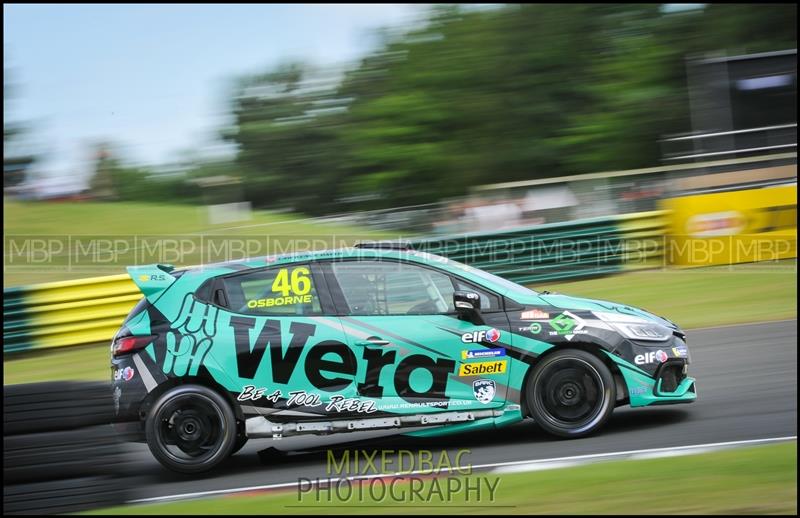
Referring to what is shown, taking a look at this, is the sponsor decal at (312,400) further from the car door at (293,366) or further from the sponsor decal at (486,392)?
the sponsor decal at (486,392)

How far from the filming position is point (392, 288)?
6.52 metres

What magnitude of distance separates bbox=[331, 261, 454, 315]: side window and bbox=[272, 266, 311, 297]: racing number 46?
0.22 metres

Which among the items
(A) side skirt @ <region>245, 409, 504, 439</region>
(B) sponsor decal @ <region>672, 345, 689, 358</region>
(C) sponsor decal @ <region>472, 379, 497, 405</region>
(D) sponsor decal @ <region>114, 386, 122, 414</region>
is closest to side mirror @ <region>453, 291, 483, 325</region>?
(C) sponsor decal @ <region>472, 379, 497, 405</region>

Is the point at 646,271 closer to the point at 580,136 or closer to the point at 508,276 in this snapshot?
the point at 508,276

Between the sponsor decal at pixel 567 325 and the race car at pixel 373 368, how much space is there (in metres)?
0.01

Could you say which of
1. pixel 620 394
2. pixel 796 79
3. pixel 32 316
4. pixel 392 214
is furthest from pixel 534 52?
pixel 620 394

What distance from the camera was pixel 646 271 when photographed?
14.3 m

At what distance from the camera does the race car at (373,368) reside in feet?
20.8

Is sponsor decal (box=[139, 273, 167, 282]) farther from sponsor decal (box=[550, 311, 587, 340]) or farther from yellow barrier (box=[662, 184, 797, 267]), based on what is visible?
yellow barrier (box=[662, 184, 797, 267])

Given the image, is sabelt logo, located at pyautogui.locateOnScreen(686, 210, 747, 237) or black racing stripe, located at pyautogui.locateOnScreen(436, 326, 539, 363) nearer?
black racing stripe, located at pyautogui.locateOnScreen(436, 326, 539, 363)

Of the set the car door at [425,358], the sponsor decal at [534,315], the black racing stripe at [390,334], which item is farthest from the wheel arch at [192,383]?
the sponsor decal at [534,315]

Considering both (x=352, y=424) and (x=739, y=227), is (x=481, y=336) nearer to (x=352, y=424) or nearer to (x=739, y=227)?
(x=352, y=424)

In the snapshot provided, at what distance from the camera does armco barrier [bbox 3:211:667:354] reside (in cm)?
1278

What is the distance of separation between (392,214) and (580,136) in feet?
61.3
